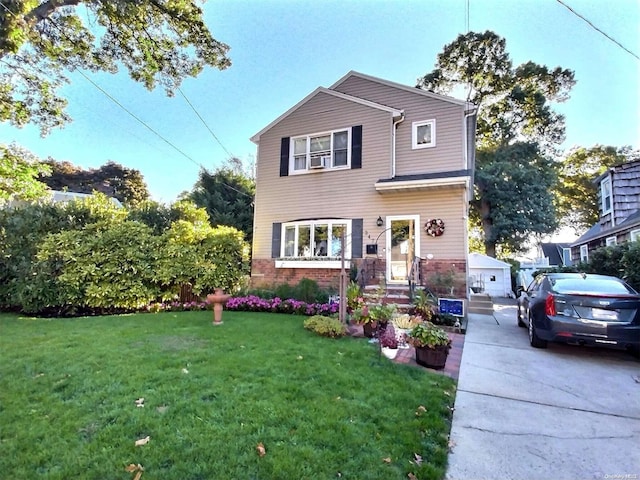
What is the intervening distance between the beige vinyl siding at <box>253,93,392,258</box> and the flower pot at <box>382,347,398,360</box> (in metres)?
6.24

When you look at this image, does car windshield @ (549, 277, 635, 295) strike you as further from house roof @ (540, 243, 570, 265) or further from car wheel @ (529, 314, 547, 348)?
Answer: house roof @ (540, 243, 570, 265)

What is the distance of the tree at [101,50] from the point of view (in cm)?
1016

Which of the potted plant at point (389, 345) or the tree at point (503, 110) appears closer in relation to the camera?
the potted plant at point (389, 345)

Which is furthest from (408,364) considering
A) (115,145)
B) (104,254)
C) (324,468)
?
(115,145)

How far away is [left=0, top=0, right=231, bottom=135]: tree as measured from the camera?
33.3 ft

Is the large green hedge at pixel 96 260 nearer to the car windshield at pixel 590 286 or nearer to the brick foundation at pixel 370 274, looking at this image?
the brick foundation at pixel 370 274

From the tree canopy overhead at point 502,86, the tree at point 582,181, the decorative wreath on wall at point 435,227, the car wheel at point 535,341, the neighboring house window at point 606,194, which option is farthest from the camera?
the tree at point 582,181

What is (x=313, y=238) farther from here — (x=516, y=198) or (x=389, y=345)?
(x=516, y=198)

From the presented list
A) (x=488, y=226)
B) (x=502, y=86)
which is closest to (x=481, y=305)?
(x=488, y=226)

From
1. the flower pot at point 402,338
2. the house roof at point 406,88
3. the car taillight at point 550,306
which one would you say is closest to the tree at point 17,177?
the house roof at point 406,88

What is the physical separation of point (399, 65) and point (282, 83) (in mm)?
4330

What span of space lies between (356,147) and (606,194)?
1130cm

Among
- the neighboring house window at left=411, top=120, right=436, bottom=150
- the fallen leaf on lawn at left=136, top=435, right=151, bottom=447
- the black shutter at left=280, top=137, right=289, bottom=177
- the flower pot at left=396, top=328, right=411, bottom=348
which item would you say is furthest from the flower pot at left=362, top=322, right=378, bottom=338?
the black shutter at left=280, top=137, right=289, bottom=177

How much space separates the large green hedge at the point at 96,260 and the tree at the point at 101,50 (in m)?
4.57
